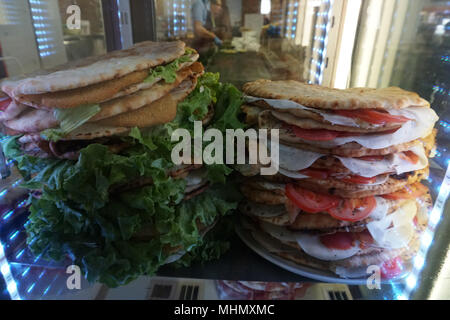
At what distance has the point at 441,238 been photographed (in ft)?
4.09

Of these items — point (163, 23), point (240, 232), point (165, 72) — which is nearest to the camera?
point (165, 72)

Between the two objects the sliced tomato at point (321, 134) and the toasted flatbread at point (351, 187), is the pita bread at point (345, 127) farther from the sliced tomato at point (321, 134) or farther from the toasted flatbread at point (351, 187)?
the toasted flatbread at point (351, 187)

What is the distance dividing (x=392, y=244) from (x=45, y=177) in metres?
1.40

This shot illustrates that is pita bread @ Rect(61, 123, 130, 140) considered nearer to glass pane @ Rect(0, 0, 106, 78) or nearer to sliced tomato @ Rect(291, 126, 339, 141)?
glass pane @ Rect(0, 0, 106, 78)

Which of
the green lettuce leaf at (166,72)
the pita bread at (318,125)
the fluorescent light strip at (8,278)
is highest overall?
the green lettuce leaf at (166,72)

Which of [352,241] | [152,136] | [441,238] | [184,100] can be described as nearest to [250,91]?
[184,100]

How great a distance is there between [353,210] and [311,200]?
18 cm

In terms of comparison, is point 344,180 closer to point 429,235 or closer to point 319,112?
point 319,112

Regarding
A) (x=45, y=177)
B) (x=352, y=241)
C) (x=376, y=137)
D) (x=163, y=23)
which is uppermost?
(x=163, y=23)

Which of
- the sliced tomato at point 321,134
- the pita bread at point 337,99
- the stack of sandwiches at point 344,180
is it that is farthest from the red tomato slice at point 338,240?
the pita bread at point 337,99

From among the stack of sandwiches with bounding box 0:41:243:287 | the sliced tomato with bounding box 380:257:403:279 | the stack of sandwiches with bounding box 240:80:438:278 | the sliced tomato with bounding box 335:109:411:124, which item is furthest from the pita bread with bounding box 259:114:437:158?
the sliced tomato with bounding box 380:257:403:279

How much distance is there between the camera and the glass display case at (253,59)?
1.01 m
